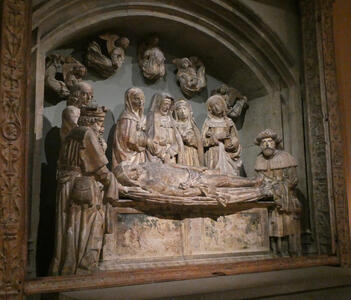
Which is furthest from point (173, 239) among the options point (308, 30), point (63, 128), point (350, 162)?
point (308, 30)

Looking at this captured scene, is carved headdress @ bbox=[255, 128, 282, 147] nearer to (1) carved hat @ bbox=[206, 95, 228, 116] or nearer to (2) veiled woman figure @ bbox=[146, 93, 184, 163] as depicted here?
(1) carved hat @ bbox=[206, 95, 228, 116]

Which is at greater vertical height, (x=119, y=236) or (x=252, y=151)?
(x=252, y=151)

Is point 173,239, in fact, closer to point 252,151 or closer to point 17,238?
point 17,238

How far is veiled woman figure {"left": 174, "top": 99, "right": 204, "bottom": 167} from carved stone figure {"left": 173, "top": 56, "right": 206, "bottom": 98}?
492mm

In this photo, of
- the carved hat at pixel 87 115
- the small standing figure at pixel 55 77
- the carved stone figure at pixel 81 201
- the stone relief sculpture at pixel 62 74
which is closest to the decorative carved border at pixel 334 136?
the carved stone figure at pixel 81 201

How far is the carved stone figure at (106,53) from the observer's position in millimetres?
5531

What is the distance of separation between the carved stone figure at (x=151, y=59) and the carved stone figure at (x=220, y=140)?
758 millimetres

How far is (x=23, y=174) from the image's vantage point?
3.64 meters

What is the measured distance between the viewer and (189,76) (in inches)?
245

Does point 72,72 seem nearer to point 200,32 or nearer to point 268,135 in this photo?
point 200,32

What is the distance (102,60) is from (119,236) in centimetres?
222

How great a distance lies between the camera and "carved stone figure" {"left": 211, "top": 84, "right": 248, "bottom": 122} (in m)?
6.46

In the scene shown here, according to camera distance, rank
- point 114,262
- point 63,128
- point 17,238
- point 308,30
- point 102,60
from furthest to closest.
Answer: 1. point 308,30
2. point 102,60
3. point 63,128
4. point 114,262
5. point 17,238

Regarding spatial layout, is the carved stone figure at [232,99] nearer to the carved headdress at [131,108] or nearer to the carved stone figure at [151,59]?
the carved stone figure at [151,59]
